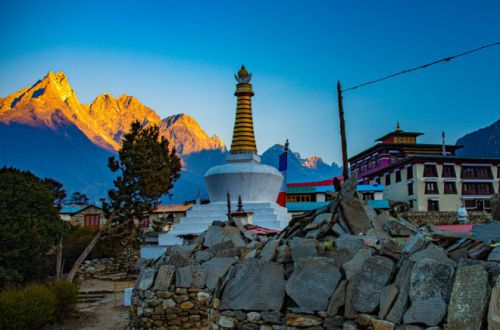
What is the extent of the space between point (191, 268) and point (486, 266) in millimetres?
8170

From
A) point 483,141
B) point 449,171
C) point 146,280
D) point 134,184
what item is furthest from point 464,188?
point 483,141

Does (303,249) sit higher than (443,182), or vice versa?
(443,182)

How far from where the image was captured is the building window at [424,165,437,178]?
139ft

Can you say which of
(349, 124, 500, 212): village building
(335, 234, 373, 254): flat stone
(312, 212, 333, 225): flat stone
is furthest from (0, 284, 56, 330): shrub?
(349, 124, 500, 212): village building

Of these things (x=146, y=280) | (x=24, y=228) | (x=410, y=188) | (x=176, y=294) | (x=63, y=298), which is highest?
(x=410, y=188)

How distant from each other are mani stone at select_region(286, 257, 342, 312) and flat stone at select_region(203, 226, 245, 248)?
7.24 meters

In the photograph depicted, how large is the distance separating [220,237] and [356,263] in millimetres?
8092

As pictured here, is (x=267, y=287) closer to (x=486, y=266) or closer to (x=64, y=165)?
(x=486, y=266)

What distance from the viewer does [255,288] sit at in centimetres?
634

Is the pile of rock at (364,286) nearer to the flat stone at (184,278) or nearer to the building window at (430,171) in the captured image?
the flat stone at (184,278)

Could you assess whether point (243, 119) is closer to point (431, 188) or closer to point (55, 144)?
point (431, 188)

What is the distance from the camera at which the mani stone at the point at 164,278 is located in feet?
37.5

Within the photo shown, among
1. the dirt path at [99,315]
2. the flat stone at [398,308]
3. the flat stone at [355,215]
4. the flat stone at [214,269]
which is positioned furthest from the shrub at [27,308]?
the flat stone at [398,308]

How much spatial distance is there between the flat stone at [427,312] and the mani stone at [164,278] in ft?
25.3
